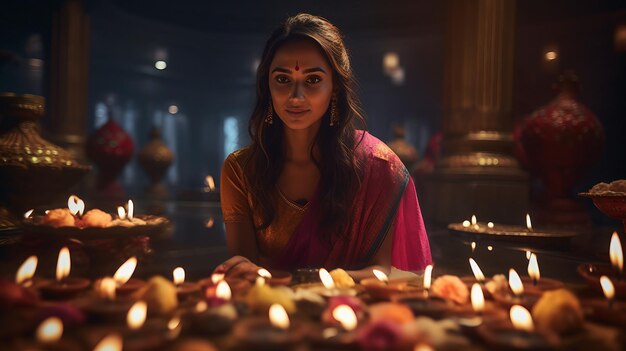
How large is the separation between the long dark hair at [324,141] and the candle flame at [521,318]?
937 mm

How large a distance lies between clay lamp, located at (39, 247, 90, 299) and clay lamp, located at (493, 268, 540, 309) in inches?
47.4

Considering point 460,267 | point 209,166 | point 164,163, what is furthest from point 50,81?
point 460,267

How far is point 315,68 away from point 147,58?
316 inches

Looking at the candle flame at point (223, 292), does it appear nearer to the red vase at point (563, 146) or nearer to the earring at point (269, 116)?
the earring at point (269, 116)

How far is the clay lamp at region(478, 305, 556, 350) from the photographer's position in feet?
3.18

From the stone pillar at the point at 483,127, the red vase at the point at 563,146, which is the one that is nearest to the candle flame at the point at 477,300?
the stone pillar at the point at 483,127

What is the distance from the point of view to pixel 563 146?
148 inches

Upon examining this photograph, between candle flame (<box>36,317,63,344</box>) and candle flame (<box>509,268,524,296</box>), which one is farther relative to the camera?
candle flame (<box>509,268,524,296</box>)

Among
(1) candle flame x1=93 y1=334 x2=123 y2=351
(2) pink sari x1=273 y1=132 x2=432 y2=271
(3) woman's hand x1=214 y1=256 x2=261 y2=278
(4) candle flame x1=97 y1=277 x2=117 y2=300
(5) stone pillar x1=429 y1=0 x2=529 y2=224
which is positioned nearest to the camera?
(1) candle flame x1=93 y1=334 x2=123 y2=351

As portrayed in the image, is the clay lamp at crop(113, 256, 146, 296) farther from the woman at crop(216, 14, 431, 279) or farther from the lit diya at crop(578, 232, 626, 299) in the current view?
the lit diya at crop(578, 232, 626, 299)

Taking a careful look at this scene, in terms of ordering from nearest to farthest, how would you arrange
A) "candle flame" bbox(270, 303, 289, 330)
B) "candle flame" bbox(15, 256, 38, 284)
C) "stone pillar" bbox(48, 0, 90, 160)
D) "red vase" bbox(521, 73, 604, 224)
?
"candle flame" bbox(270, 303, 289, 330)
"candle flame" bbox(15, 256, 38, 284)
"red vase" bbox(521, 73, 604, 224)
"stone pillar" bbox(48, 0, 90, 160)

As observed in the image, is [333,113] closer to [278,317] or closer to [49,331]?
[278,317]

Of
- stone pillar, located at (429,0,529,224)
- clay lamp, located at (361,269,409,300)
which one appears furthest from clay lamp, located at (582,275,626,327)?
stone pillar, located at (429,0,529,224)

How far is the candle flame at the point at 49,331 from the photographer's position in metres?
0.98
